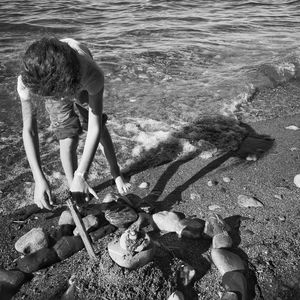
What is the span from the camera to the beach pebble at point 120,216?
291 cm

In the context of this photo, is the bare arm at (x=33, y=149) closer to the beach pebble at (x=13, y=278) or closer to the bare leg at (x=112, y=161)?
the beach pebble at (x=13, y=278)

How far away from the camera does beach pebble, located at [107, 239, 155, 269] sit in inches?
87.7

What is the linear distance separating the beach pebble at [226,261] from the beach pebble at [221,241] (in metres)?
0.08

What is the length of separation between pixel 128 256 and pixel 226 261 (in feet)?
2.30

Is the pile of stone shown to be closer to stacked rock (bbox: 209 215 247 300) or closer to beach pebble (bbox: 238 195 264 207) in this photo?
→ stacked rock (bbox: 209 215 247 300)

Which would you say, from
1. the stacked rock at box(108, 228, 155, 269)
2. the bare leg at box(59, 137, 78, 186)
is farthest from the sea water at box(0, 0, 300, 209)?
the stacked rock at box(108, 228, 155, 269)

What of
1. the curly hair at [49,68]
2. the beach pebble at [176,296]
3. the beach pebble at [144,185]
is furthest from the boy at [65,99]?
the beach pebble at [176,296]

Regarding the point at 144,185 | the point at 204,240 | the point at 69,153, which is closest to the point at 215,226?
the point at 204,240

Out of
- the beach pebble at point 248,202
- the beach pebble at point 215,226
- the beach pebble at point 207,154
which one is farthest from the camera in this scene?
the beach pebble at point 207,154

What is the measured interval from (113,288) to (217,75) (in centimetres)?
519

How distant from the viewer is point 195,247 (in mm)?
2701

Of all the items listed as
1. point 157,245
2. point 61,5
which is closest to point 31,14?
point 61,5

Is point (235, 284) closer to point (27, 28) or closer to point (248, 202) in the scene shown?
point (248, 202)

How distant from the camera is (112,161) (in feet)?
11.3
